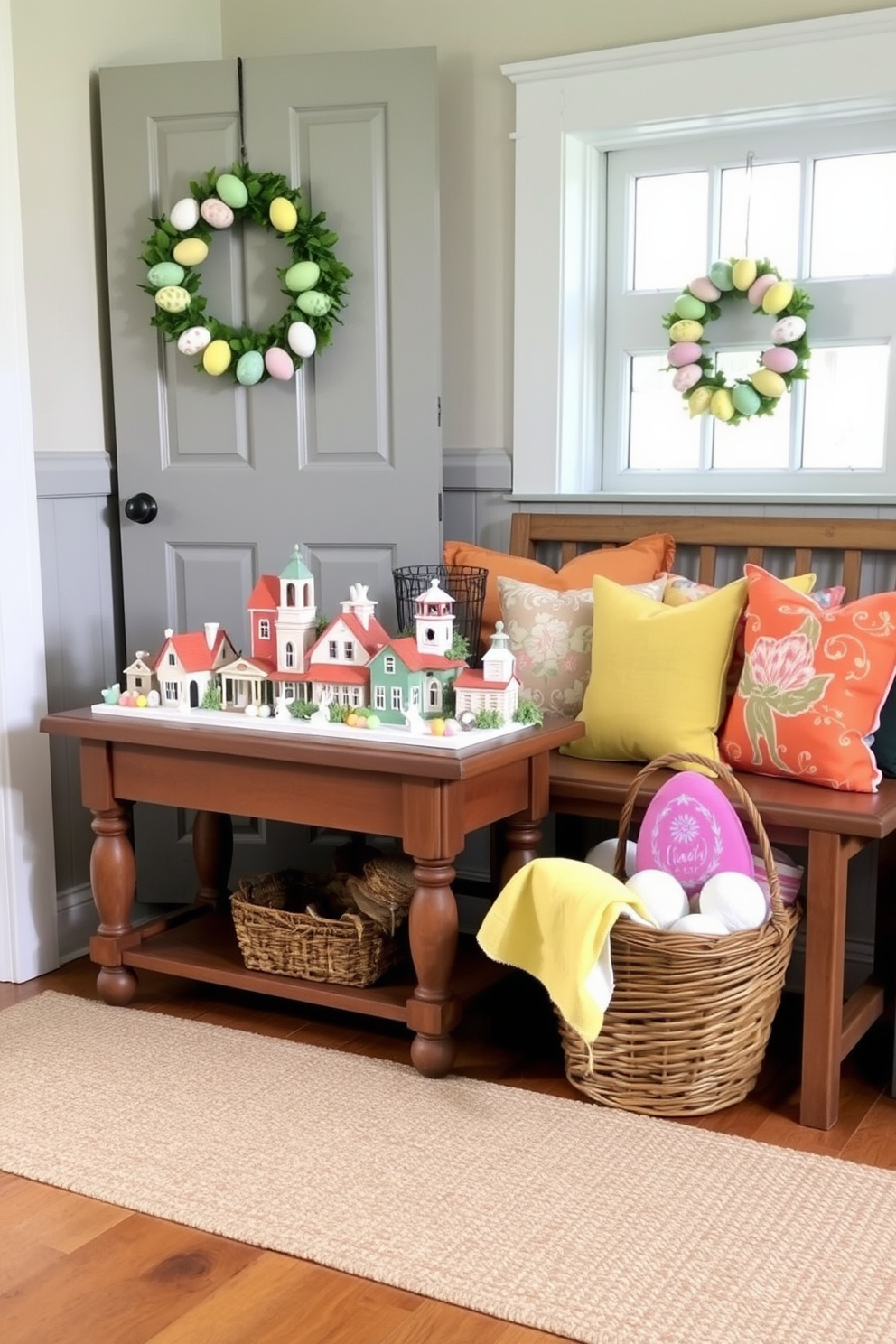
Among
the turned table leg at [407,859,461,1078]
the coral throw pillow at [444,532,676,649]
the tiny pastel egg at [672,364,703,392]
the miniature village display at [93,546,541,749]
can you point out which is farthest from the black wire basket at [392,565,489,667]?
the turned table leg at [407,859,461,1078]

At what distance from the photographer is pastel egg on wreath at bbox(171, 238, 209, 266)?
3088 millimetres

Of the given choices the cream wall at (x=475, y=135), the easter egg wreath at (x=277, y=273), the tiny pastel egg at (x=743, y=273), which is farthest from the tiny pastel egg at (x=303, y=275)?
the tiny pastel egg at (x=743, y=273)

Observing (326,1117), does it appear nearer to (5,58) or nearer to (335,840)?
(335,840)

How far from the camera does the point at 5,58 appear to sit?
9.32 ft

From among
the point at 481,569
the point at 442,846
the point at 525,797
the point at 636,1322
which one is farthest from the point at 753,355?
the point at 636,1322

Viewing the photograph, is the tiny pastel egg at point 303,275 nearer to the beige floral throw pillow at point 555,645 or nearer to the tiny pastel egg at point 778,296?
the beige floral throw pillow at point 555,645

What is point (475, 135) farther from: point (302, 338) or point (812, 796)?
point (812, 796)

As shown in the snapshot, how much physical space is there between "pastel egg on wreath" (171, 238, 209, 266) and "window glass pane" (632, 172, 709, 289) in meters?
0.97

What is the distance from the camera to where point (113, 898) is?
9.14 ft

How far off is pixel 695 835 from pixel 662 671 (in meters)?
0.39

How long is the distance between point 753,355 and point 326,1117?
181 centimetres

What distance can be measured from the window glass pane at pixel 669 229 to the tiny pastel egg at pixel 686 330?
171mm

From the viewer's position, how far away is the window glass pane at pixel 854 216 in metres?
2.88

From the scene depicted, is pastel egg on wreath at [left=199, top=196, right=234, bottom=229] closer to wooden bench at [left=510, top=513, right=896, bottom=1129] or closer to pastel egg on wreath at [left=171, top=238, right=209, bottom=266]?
pastel egg on wreath at [left=171, top=238, right=209, bottom=266]
